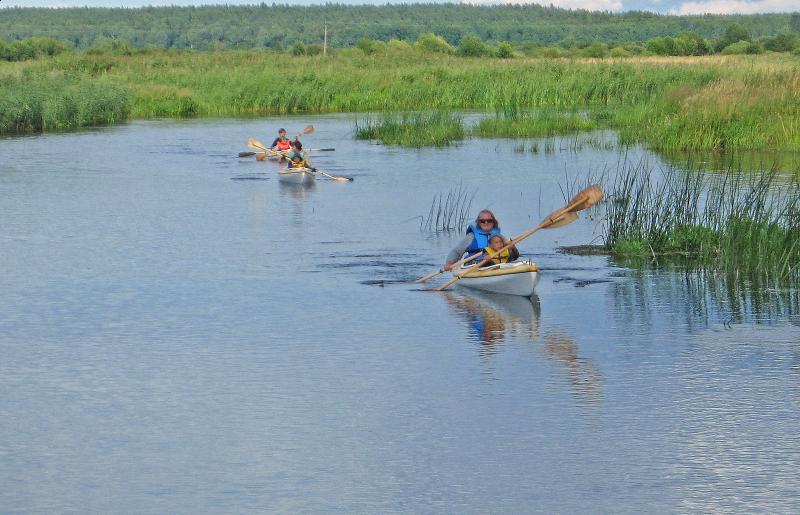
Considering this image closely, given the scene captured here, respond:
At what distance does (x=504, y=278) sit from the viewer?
15320 mm

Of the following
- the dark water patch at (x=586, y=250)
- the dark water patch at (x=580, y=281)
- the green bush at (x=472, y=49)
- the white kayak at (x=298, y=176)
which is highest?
the green bush at (x=472, y=49)

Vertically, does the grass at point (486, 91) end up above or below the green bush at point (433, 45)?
below

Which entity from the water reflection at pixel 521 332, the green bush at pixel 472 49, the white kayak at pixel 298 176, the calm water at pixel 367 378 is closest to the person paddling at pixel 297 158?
the white kayak at pixel 298 176

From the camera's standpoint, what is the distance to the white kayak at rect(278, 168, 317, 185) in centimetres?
2852

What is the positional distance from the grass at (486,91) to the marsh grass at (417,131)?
4.93 feet

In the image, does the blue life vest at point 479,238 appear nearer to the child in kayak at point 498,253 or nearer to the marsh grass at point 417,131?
the child in kayak at point 498,253

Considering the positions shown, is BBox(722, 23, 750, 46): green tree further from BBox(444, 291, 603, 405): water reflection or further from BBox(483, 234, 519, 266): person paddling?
BBox(444, 291, 603, 405): water reflection

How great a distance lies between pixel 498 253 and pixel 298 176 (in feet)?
44.4

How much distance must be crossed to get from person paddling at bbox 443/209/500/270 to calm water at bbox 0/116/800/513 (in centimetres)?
52

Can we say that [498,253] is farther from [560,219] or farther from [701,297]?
[701,297]

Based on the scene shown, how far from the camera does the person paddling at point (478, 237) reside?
16.0 metres

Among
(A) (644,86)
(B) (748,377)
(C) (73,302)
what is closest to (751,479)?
(B) (748,377)

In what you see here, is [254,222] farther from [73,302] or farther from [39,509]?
[39,509]

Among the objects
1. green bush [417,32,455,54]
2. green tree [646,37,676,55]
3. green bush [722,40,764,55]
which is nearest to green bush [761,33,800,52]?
green bush [722,40,764,55]
